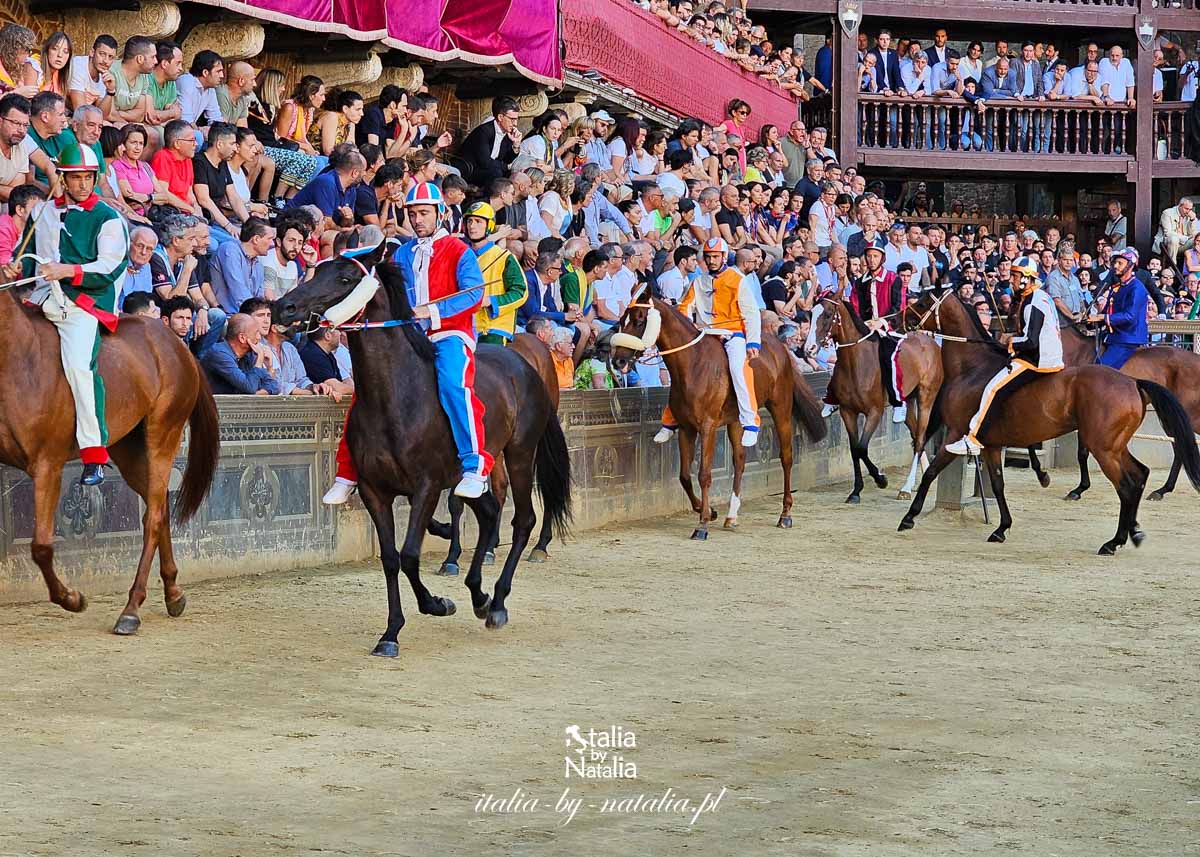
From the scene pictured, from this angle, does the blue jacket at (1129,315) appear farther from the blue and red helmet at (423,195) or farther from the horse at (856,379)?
the blue and red helmet at (423,195)

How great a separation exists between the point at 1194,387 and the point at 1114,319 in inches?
43.5

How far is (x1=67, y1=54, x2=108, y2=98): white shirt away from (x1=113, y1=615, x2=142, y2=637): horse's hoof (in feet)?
17.0

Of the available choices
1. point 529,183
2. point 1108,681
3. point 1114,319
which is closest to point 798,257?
point 1114,319

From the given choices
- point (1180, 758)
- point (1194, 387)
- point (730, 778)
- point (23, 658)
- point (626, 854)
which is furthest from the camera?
point (1194, 387)

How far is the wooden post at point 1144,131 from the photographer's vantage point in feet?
113

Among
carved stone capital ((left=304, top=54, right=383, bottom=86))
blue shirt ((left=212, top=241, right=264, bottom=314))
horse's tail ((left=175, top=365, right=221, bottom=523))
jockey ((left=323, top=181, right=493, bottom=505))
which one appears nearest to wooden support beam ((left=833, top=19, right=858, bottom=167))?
carved stone capital ((left=304, top=54, right=383, bottom=86))

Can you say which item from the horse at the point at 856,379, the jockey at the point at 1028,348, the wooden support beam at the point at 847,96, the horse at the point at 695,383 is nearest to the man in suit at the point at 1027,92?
the wooden support beam at the point at 847,96

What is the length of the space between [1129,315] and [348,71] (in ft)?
28.1

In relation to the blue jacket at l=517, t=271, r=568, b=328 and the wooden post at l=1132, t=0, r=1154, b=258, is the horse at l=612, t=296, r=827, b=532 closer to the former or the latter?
the blue jacket at l=517, t=271, r=568, b=328

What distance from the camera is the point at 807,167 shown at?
85.4 feet

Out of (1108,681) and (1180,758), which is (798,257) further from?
(1180,758)

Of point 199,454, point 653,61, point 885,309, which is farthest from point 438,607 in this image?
point 653,61

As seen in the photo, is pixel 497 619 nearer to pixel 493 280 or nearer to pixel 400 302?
pixel 400 302

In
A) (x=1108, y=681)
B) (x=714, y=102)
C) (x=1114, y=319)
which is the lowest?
(x=1108, y=681)
